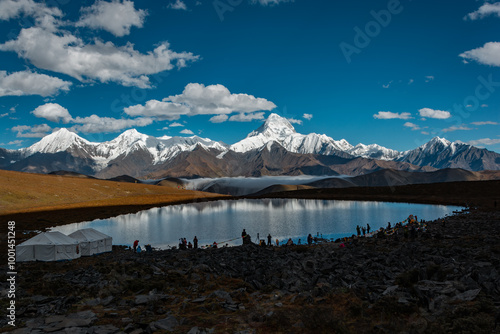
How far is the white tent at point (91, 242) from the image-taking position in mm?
41750

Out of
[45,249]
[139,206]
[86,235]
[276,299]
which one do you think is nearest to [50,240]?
[45,249]

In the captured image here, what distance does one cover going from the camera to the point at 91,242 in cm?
4241

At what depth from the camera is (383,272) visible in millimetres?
18844

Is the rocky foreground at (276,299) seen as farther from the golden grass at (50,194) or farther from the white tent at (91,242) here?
the golden grass at (50,194)

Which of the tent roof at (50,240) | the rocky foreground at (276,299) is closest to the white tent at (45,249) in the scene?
the tent roof at (50,240)

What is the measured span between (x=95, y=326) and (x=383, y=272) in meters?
15.3

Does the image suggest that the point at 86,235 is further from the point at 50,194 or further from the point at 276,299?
the point at 50,194

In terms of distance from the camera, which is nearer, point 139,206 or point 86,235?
point 86,235

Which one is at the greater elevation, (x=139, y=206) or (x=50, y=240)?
(x=50, y=240)

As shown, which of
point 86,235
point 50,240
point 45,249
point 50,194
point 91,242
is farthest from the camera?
point 50,194

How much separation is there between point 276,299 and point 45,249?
3296 cm

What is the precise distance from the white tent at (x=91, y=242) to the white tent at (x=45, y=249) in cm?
262

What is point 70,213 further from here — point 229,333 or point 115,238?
point 229,333

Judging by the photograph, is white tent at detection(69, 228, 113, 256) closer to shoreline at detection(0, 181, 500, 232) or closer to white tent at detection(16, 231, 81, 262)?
white tent at detection(16, 231, 81, 262)
